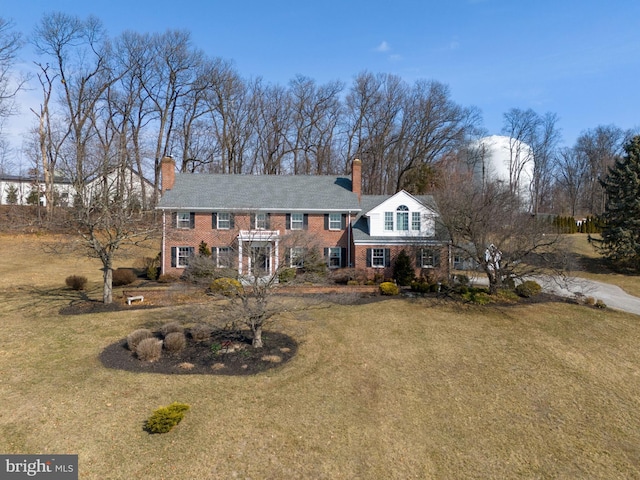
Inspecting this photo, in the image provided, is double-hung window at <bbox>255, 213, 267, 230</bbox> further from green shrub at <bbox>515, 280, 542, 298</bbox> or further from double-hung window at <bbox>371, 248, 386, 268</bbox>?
green shrub at <bbox>515, 280, 542, 298</bbox>

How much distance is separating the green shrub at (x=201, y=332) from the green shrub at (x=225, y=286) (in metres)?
1.29

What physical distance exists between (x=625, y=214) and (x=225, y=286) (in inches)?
1289

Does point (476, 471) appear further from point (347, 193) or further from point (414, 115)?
point (414, 115)

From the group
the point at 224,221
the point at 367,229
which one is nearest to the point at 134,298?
the point at 224,221

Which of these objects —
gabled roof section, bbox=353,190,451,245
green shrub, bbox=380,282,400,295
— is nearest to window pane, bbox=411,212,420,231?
gabled roof section, bbox=353,190,451,245

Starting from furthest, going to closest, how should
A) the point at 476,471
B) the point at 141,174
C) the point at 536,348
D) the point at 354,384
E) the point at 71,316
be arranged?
the point at 141,174 < the point at 71,316 < the point at 536,348 < the point at 354,384 < the point at 476,471

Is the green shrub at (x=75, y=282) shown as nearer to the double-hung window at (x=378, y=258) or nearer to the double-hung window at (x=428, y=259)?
the double-hung window at (x=378, y=258)

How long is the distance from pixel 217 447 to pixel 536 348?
39.8ft

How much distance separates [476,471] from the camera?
7.15m

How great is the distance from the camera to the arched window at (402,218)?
25594mm

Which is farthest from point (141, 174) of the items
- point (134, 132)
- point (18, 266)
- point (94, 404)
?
point (94, 404)

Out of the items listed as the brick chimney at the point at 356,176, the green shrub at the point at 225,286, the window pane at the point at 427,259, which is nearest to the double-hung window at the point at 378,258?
the window pane at the point at 427,259

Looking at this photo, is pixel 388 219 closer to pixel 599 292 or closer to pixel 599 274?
pixel 599 292

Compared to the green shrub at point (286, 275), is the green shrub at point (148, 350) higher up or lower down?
lower down
